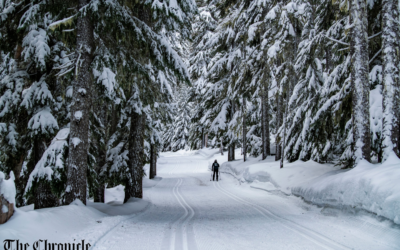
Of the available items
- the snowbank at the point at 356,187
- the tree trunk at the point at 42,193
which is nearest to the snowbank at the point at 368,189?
the snowbank at the point at 356,187

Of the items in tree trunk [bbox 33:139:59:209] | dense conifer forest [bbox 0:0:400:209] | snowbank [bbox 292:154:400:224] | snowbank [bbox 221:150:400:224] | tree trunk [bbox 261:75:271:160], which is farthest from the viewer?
tree trunk [bbox 261:75:271:160]

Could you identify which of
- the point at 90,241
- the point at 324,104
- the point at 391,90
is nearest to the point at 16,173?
the point at 90,241

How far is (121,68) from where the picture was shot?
909 cm

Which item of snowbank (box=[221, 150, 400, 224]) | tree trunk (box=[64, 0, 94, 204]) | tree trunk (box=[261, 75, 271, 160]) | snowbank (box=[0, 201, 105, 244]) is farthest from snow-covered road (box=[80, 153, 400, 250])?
tree trunk (box=[261, 75, 271, 160])

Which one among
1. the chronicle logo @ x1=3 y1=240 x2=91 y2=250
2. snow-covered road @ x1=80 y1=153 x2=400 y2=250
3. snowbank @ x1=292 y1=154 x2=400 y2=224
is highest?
snowbank @ x1=292 y1=154 x2=400 y2=224

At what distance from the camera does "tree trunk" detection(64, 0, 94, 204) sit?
7.82 metres

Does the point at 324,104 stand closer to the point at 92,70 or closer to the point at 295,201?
the point at 295,201

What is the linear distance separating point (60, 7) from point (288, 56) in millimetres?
11555

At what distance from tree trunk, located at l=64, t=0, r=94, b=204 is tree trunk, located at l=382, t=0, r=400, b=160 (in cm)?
899

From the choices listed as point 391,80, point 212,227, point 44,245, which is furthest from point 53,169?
point 391,80

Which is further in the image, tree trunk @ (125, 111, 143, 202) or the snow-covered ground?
tree trunk @ (125, 111, 143, 202)

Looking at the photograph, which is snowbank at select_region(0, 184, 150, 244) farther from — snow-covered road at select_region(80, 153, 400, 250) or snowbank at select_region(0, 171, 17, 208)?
snowbank at select_region(0, 171, 17, 208)

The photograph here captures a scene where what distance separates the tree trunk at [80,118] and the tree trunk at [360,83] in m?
8.50

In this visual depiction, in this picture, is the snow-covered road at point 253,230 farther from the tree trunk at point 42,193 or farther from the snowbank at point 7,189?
the tree trunk at point 42,193
